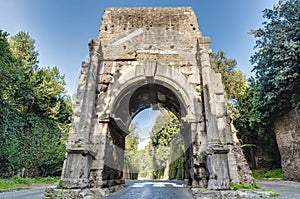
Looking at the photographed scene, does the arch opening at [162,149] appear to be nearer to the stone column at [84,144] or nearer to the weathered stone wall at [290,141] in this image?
the stone column at [84,144]

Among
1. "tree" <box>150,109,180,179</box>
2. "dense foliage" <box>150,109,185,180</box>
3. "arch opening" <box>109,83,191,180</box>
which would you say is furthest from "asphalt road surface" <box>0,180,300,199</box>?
"tree" <box>150,109,180,179</box>

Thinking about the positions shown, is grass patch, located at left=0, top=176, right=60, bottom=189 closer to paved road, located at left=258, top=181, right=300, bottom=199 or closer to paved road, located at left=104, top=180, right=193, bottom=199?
paved road, located at left=104, top=180, right=193, bottom=199

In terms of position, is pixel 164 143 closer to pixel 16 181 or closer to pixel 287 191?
pixel 16 181

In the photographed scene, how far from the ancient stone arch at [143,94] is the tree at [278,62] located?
5743mm

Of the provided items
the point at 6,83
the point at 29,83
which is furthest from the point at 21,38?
the point at 6,83

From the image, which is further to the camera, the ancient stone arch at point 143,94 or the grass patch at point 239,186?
the ancient stone arch at point 143,94

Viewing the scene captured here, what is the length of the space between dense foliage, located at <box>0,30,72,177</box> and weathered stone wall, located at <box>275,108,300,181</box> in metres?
14.0

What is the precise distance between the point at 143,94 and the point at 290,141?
30.9 feet

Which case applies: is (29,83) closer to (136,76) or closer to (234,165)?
(136,76)

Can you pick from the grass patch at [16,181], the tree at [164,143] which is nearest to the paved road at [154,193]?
the grass patch at [16,181]

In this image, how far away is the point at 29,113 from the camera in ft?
42.3

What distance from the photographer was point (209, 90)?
5.38 meters

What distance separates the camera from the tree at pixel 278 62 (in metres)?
9.84

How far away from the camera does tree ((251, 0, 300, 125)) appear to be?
9844 millimetres
